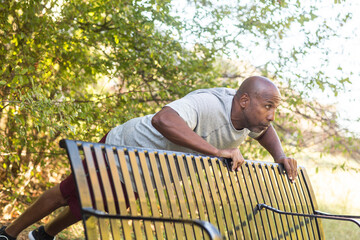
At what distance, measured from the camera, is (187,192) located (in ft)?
8.54

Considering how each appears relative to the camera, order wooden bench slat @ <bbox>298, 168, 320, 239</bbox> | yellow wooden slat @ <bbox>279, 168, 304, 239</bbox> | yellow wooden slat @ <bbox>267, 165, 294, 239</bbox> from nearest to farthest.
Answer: yellow wooden slat @ <bbox>267, 165, 294, 239</bbox> < yellow wooden slat @ <bbox>279, 168, 304, 239</bbox> < wooden bench slat @ <bbox>298, 168, 320, 239</bbox>

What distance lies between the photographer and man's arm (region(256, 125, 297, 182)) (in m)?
3.45

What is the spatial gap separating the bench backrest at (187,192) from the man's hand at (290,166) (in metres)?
0.06

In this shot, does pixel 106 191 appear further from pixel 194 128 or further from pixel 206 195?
pixel 194 128

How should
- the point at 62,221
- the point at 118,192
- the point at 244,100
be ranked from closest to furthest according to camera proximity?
the point at 118,192, the point at 244,100, the point at 62,221

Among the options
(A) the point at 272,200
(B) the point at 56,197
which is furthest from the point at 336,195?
(B) the point at 56,197

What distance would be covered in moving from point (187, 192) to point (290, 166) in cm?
115

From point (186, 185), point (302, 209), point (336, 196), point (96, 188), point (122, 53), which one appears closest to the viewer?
point (96, 188)

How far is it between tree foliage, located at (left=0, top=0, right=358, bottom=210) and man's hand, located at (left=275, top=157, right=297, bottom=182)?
5.79ft

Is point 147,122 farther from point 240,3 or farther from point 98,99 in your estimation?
point 240,3

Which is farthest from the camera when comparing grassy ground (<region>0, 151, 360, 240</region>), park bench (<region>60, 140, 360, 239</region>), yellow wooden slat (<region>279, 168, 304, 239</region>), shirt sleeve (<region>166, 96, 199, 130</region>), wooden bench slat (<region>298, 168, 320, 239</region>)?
grassy ground (<region>0, 151, 360, 240</region>)

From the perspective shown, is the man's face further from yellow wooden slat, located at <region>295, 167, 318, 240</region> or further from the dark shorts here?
the dark shorts

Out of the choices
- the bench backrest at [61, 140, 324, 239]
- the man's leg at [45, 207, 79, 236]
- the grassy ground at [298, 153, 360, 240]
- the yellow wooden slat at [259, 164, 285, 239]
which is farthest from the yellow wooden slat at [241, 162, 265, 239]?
the grassy ground at [298, 153, 360, 240]

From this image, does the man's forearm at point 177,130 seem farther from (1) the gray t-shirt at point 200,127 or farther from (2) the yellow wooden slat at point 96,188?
(2) the yellow wooden slat at point 96,188
